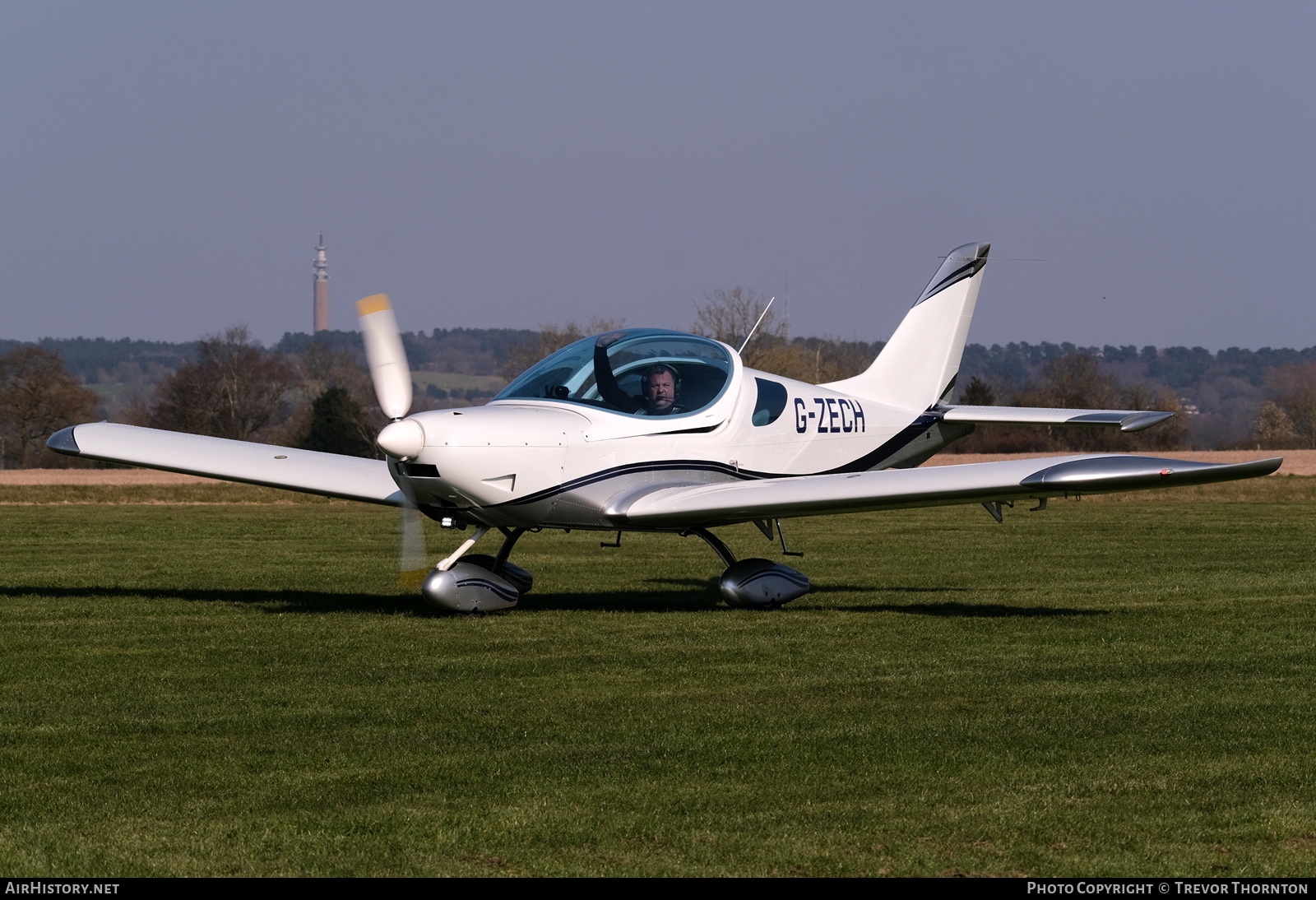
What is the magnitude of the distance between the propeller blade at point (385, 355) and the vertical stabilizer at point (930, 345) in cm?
541

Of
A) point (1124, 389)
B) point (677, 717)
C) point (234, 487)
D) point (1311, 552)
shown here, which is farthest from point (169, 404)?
point (677, 717)

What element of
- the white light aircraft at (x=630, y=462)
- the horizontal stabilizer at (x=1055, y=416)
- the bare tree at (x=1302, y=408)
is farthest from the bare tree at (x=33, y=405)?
the horizontal stabilizer at (x=1055, y=416)

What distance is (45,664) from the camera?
10.6 meters

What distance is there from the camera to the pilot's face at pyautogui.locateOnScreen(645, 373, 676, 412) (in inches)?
535

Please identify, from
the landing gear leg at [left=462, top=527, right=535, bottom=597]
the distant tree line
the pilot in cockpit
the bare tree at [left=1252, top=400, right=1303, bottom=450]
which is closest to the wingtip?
the landing gear leg at [left=462, top=527, right=535, bottom=597]

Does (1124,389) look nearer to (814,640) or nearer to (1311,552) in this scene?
(1311,552)

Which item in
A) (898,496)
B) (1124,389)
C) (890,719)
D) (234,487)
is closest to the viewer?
(890,719)

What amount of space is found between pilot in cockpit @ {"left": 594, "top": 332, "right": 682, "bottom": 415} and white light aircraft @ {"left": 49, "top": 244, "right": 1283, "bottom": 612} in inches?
0.6

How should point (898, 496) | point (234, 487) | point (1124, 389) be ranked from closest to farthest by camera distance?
point (898, 496) < point (234, 487) < point (1124, 389)

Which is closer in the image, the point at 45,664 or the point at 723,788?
the point at 723,788

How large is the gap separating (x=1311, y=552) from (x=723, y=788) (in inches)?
614

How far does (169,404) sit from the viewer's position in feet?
294

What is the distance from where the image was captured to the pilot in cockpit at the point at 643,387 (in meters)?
13.4

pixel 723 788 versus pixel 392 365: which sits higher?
pixel 392 365
